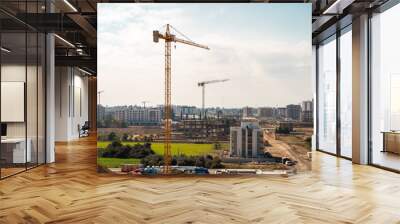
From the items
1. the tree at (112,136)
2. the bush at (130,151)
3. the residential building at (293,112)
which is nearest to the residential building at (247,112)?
the residential building at (293,112)

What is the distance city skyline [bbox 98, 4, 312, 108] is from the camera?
7.00 m

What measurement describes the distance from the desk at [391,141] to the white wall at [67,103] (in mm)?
11791

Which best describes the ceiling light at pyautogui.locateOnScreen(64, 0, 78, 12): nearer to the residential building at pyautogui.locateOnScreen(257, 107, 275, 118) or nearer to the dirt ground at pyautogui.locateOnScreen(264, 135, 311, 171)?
the residential building at pyautogui.locateOnScreen(257, 107, 275, 118)

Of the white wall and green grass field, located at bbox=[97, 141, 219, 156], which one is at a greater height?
the white wall

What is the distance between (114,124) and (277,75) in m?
3.03

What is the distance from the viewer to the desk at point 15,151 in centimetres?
644

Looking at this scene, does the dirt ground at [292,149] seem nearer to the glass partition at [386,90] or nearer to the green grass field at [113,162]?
the glass partition at [386,90]

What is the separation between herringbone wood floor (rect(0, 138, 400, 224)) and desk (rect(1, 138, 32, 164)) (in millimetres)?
322

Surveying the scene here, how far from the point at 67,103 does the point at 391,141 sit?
1211 cm

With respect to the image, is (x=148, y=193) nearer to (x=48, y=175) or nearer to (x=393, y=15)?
(x=48, y=175)

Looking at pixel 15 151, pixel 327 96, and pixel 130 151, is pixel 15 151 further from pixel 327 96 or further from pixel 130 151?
pixel 327 96

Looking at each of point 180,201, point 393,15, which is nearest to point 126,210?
point 180,201

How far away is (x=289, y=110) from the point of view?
701 centimetres

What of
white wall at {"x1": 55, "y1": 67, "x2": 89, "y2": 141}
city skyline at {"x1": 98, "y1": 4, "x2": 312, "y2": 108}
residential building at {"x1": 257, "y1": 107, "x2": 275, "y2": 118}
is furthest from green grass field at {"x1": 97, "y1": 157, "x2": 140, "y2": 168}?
white wall at {"x1": 55, "y1": 67, "x2": 89, "y2": 141}
